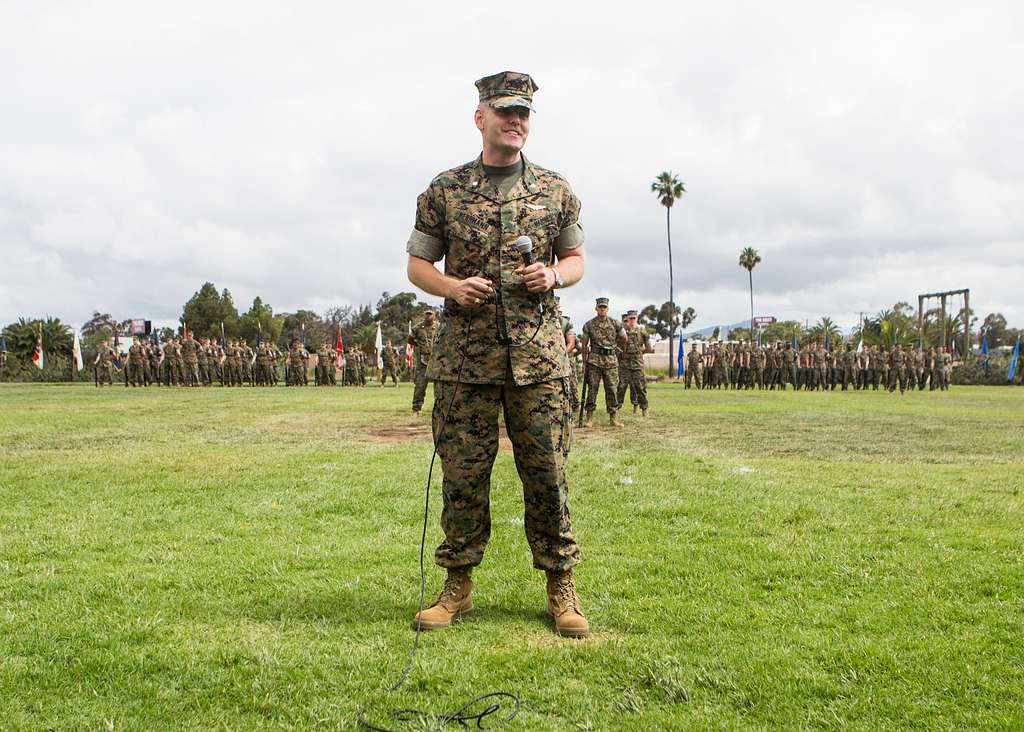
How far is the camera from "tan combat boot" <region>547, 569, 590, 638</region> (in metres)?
3.69

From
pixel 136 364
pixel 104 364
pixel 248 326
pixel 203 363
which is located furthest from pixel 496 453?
pixel 248 326

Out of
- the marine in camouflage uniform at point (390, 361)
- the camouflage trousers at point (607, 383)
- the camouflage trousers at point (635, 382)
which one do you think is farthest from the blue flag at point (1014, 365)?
the camouflage trousers at point (607, 383)

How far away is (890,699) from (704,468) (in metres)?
6.14

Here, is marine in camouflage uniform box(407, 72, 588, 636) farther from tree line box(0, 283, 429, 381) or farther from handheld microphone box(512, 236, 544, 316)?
tree line box(0, 283, 429, 381)

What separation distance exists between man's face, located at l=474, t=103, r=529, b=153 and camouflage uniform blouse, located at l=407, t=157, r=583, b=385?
17 cm

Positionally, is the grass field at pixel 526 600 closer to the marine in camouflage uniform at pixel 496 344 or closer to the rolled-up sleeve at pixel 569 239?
the marine in camouflage uniform at pixel 496 344

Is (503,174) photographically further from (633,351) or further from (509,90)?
(633,351)

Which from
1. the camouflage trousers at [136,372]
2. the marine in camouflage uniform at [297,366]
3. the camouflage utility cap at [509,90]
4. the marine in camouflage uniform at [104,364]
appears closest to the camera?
the camouflage utility cap at [509,90]

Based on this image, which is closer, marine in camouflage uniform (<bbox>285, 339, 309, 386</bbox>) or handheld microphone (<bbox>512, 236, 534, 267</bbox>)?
handheld microphone (<bbox>512, 236, 534, 267</bbox>)

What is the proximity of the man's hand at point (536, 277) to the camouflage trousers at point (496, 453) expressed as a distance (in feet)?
1.51

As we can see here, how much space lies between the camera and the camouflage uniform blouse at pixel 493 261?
12.6 ft

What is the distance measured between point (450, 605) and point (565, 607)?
1.82 ft

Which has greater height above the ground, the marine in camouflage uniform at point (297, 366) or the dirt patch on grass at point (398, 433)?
Answer: the marine in camouflage uniform at point (297, 366)

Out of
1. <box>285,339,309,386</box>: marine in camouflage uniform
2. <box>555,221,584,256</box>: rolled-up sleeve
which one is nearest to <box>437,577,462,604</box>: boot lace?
<box>555,221,584,256</box>: rolled-up sleeve
